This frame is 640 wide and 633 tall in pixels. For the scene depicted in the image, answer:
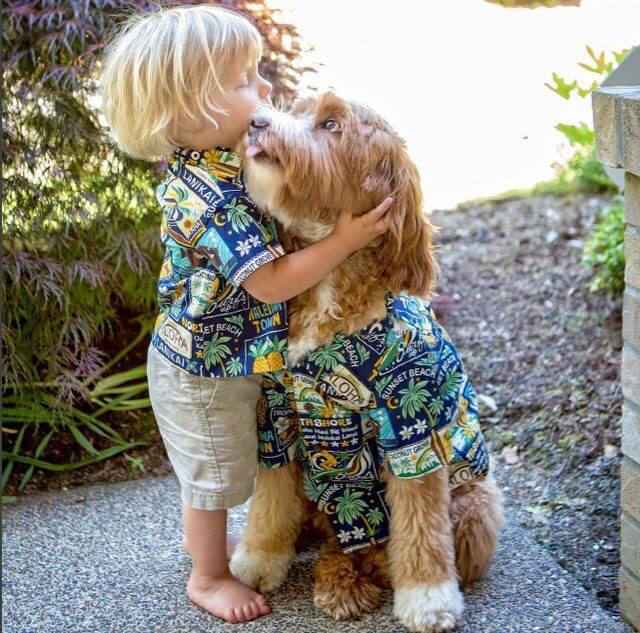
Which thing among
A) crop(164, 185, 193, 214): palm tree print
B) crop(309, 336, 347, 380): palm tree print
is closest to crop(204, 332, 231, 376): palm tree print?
crop(309, 336, 347, 380): palm tree print

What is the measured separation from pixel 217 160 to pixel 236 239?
25 cm

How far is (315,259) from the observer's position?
2.46 m

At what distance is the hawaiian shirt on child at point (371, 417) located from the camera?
2.60 metres

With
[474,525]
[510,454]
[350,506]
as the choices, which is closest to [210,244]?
[350,506]

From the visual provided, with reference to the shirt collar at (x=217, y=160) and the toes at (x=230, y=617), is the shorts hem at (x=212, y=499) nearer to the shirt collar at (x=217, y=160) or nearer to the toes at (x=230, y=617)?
the toes at (x=230, y=617)

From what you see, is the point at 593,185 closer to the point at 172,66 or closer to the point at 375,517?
the point at 375,517

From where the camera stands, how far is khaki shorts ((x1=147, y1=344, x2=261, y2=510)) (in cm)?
269

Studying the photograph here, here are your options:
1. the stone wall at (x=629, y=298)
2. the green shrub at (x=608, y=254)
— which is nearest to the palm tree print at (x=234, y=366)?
the stone wall at (x=629, y=298)

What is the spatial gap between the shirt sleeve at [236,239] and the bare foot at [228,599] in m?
1.03

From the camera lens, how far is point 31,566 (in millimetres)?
3148

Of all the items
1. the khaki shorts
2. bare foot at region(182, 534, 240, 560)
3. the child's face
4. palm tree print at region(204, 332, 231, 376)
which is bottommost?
bare foot at region(182, 534, 240, 560)

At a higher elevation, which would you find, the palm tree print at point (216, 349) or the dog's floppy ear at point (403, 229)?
the dog's floppy ear at point (403, 229)

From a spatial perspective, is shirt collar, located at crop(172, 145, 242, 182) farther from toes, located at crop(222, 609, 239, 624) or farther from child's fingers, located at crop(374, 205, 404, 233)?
toes, located at crop(222, 609, 239, 624)

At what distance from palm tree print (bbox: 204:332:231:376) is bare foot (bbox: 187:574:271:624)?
756 mm
